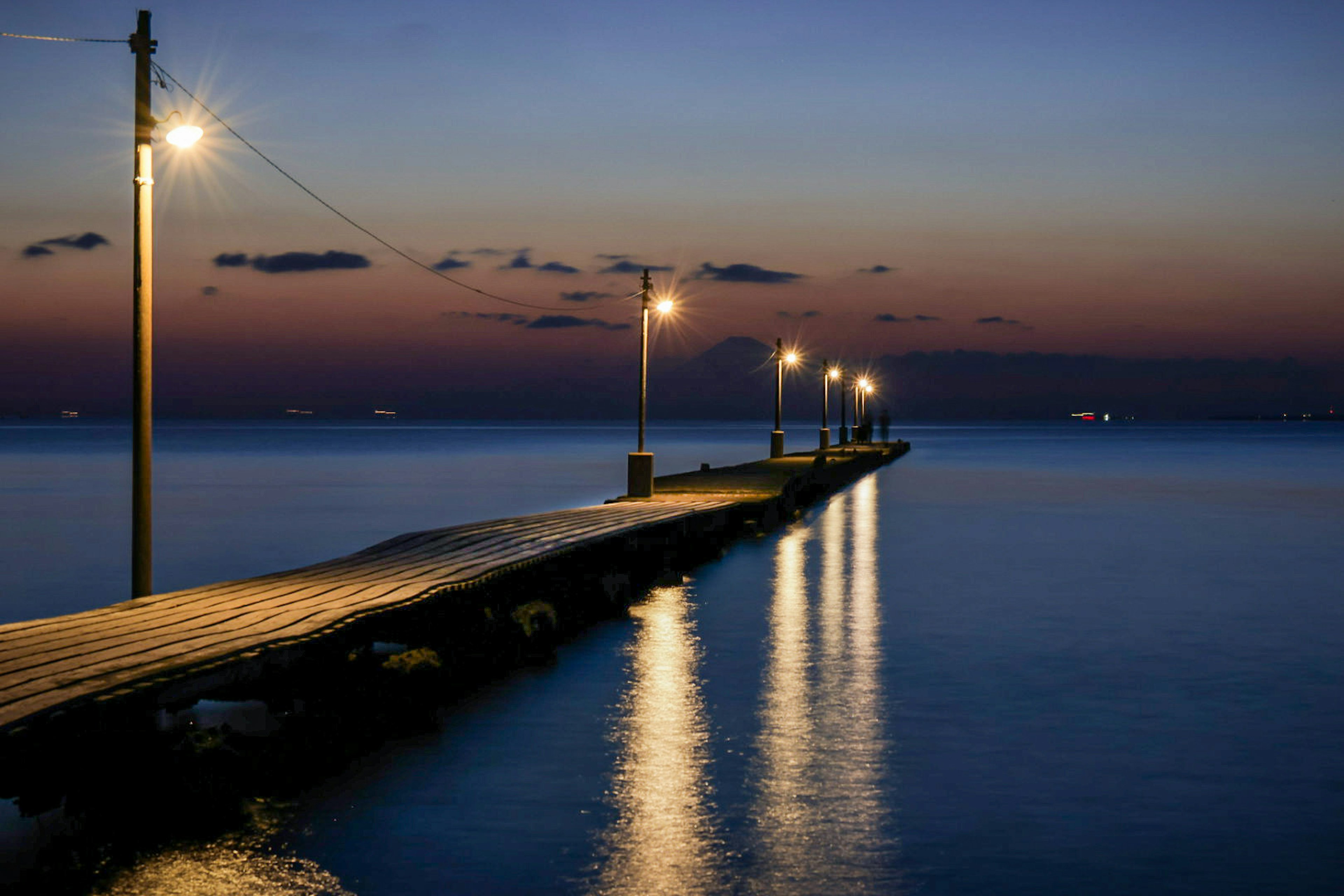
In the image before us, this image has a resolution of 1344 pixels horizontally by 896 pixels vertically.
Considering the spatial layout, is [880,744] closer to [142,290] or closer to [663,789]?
[663,789]

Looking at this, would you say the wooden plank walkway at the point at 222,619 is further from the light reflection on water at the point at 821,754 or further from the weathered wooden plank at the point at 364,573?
the light reflection on water at the point at 821,754

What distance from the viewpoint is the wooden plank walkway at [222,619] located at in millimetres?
7398

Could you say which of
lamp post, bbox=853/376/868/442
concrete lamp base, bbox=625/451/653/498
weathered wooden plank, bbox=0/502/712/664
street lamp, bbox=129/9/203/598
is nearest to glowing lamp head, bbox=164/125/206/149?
street lamp, bbox=129/9/203/598

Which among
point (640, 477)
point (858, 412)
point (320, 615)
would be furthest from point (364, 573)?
point (858, 412)

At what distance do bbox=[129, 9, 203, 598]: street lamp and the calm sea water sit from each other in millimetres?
3406

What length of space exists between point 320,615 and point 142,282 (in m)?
3.72

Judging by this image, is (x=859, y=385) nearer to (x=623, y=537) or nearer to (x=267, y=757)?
(x=623, y=537)

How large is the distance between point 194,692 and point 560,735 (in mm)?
2880

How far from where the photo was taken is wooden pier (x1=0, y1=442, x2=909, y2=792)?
23.6ft

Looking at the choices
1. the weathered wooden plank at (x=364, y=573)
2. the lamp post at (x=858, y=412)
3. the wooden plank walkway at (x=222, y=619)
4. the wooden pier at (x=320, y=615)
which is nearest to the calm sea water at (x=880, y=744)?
the wooden pier at (x=320, y=615)

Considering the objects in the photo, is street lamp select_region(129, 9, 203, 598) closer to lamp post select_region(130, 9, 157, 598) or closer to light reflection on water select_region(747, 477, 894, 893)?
lamp post select_region(130, 9, 157, 598)

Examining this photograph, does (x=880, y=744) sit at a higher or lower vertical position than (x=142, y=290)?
lower

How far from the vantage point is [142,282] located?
11.8 metres

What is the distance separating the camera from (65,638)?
29.2 ft
